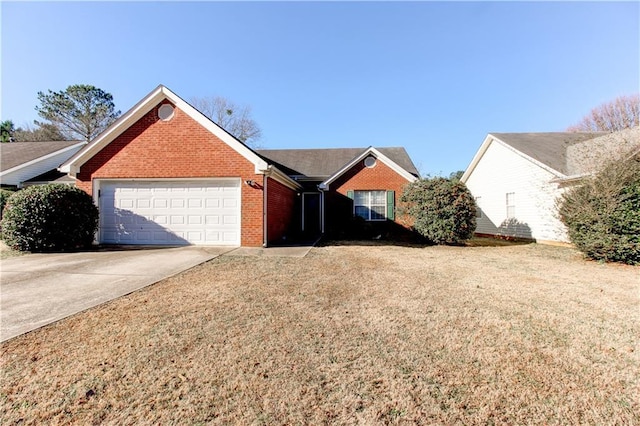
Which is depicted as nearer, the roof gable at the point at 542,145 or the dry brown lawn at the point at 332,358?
the dry brown lawn at the point at 332,358

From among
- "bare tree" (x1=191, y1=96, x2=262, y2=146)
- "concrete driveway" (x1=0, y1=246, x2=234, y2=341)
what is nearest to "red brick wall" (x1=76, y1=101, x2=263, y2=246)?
"concrete driveway" (x1=0, y1=246, x2=234, y2=341)

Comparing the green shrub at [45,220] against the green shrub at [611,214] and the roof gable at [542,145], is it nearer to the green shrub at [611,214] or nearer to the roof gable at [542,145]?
the green shrub at [611,214]

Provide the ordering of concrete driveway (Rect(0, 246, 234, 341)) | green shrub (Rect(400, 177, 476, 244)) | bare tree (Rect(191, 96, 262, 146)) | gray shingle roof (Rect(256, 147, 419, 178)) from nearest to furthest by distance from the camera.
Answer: concrete driveway (Rect(0, 246, 234, 341))
green shrub (Rect(400, 177, 476, 244))
gray shingle roof (Rect(256, 147, 419, 178))
bare tree (Rect(191, 96, 262, 146))

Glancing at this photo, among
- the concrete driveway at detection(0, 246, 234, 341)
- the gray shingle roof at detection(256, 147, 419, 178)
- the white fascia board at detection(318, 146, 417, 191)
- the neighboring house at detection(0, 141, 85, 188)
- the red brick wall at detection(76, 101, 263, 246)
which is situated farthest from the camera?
the gray shingle roof at detection(256, 147, 419, 178)

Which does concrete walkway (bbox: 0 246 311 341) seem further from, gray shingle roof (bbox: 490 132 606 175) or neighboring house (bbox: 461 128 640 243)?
gray shingle roof (bbox: 490 132 606 175)

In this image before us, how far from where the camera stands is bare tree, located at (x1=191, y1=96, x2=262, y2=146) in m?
Answer: 30.4

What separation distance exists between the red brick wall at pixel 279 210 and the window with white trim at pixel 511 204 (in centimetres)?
1135

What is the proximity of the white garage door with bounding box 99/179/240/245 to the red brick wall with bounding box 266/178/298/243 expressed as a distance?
1.21 meters

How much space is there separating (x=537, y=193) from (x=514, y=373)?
13.3m

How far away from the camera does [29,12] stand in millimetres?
8031

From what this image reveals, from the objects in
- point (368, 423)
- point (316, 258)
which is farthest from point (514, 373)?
point (316, 258)

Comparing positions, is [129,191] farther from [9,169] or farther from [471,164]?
[471,164]

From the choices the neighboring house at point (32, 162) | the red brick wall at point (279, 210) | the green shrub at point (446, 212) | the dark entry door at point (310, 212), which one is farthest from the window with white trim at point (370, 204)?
the neighboring house at point (32, 162)

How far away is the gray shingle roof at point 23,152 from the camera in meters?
16.6
